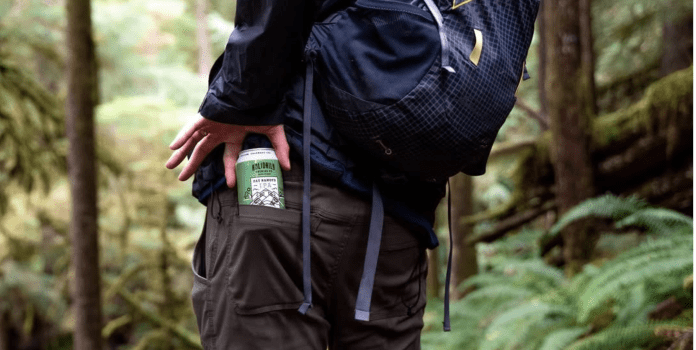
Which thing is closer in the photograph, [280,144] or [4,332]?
[280,144]

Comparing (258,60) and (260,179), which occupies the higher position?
(258,60)

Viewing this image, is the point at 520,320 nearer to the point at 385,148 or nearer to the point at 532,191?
the point at 532,191

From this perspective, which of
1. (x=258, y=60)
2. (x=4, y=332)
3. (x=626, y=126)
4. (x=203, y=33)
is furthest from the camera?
(x=203, y=33)

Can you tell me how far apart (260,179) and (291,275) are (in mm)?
265

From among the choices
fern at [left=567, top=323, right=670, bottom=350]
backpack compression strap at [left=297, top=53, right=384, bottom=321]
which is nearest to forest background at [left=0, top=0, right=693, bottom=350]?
fern at [left=567, top=323, right=670, bottom=350]

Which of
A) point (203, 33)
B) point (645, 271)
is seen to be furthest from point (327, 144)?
point (203, 33)

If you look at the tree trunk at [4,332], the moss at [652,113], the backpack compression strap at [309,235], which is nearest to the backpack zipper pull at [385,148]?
the backpack compression strap at [309,235]

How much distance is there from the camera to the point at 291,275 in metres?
1.57

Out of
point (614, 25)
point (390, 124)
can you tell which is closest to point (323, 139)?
point (390, 124)

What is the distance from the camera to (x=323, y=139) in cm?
160

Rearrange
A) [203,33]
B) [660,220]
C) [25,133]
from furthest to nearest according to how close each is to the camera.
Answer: [203,33] → [25,133] → [660,220]

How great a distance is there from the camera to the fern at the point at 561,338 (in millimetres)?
3678

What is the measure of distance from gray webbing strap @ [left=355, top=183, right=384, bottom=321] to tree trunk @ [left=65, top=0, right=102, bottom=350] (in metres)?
5.46

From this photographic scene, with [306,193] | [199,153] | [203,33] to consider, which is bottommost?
[306,193]
